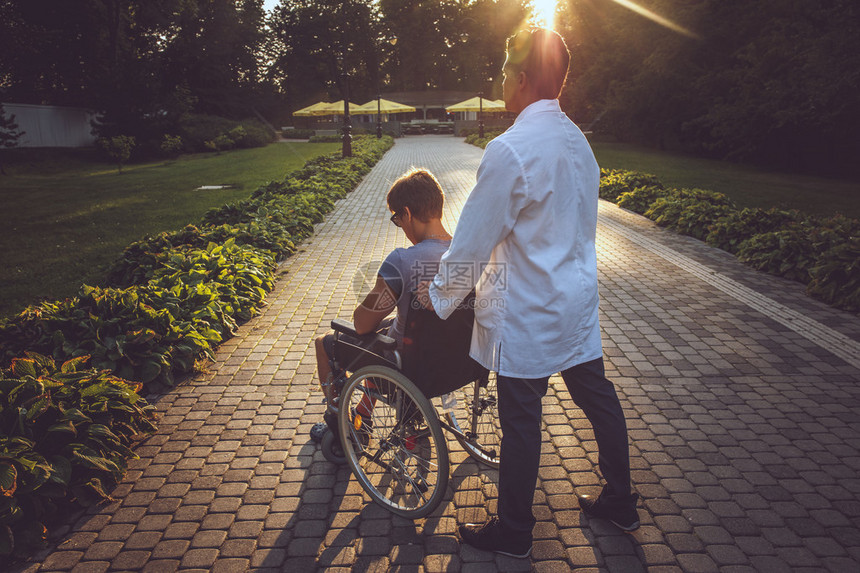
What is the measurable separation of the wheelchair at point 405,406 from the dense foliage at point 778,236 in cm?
501

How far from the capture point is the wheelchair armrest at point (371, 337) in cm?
251

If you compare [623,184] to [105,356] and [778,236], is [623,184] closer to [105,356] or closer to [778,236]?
[778,236]

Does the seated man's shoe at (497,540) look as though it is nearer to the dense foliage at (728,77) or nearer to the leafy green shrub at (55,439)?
the leafy green shrub at (55,439)

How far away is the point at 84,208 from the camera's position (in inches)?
506

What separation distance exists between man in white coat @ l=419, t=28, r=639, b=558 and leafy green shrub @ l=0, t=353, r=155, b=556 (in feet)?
7.01

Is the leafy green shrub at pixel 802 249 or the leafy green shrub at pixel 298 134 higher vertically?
the leafy green shrub at pixel 298 134

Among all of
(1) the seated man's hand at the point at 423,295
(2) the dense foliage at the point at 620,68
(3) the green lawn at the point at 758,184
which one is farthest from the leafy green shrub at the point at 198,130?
(1) the seated man's hand at the point at 423,295

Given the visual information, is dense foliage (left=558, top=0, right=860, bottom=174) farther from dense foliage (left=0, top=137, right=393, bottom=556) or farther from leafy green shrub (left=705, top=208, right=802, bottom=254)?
dense foliage (left=0, top=137, right=393, bottom=556)

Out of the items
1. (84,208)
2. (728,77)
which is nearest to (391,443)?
(84,208)

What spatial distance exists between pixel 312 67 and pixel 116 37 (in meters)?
34.9

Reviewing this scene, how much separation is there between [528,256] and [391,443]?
1276 millimetres

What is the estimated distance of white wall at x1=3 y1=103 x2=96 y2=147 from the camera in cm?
2720

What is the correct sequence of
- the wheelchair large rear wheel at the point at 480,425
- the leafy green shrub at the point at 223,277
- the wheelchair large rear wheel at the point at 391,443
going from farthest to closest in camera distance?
the leafy green shrub at the point at 223,277 → the wheelchair large rear wheel at the point at 480,425 → the wheelchair large rear wheel at the point at 391,443

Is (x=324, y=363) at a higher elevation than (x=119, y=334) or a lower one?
higher
